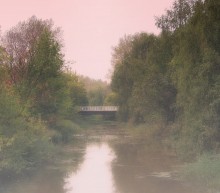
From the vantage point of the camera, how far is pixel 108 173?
34656 millimetres

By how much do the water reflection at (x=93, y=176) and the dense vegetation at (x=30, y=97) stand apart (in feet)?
11.1

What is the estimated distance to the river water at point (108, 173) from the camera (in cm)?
2891

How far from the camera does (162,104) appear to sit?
52688 millimetres

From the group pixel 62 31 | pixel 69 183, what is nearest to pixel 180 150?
pixel 69 183

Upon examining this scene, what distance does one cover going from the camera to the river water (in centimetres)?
2891

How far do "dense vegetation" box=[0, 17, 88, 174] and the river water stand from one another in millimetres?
1749

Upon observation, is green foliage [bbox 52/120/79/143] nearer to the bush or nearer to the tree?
the bush

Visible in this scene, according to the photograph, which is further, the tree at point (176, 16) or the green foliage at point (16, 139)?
the tree at point (176, 16)

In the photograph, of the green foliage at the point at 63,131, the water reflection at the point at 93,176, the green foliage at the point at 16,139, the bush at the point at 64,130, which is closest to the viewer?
the water reflection at the point at 93,176

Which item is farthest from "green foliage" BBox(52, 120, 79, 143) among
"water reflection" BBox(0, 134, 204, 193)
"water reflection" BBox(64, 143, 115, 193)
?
"water reflection" BBox(64, 143, 115, 193)

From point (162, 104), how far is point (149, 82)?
290cm

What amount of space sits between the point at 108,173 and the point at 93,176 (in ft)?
4.91

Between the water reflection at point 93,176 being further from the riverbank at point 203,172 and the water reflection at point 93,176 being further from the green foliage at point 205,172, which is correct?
the green foliage at point 205,172

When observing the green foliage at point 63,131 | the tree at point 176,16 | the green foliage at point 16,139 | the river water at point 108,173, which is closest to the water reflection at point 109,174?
the river water at point 108,173
